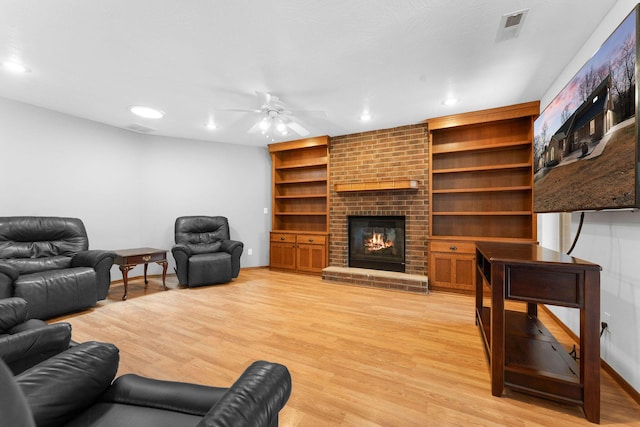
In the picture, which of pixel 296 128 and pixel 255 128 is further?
pixel 255 128

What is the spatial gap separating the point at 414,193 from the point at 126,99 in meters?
4.10

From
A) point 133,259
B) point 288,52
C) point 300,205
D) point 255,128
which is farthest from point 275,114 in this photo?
point 133,259

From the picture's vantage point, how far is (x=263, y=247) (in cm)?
555

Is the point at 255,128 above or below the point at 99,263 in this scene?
above

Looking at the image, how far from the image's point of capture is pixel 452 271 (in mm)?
3738

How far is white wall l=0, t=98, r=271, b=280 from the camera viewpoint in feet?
11.1

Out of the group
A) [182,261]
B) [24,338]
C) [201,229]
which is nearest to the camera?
[24,338]

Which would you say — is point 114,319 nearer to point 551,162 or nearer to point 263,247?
point 263,247

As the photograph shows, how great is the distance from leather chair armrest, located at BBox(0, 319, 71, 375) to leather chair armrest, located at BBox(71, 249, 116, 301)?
5.92 feet

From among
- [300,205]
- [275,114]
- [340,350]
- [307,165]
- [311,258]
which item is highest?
[275,114]

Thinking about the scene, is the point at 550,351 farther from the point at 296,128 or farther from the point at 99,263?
the point at 99,263

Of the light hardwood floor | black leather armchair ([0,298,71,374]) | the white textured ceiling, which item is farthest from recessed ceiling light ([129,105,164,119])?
black leather armchair ([0,298,71,374])

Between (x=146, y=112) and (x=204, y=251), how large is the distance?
2.19 meters

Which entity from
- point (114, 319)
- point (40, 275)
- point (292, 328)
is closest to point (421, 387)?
point (292, 328)
